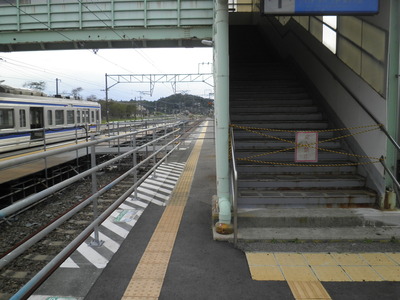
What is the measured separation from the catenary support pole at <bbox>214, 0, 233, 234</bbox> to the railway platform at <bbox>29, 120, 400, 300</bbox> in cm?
38

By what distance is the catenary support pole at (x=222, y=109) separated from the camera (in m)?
4.36

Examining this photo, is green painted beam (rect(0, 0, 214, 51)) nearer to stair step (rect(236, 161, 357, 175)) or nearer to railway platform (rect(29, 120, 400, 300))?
stair step (rect(236, 161, 357, 175))

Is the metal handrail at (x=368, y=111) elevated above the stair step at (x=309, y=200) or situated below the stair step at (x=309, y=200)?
above

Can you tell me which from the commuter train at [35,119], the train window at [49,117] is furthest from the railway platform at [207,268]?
the train window at [49,117]

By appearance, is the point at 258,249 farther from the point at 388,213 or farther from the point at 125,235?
the point at 388,213

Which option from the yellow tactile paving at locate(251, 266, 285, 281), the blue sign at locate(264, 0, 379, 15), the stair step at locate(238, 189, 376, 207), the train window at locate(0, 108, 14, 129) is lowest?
the yellow tactile paving at locate(251, 266, 285, 281)

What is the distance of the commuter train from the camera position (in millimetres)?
12055

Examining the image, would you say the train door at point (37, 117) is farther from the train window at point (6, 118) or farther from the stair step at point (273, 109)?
the stair step at point (273, 109)

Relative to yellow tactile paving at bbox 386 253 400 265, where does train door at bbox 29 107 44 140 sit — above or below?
above

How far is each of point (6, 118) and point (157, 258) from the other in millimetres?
11197

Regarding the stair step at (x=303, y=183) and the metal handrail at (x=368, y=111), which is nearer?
the metal handrail at (x=368, y=111)

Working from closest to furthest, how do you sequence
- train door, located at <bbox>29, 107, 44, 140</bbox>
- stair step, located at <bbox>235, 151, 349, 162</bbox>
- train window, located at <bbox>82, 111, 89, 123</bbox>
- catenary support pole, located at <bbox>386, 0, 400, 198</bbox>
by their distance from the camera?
catenary support pole, located at <bbox>386, 0, 400, 198</bbox>
stair step, located at <bbox>235, 151, 349, 162</bbox>
train door, located at <bbox>29, 107, 44, 140</bbox>
train window, located at <bbox>82, 111, 89, 123</bbox>

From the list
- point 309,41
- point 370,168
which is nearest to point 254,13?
point 309,41

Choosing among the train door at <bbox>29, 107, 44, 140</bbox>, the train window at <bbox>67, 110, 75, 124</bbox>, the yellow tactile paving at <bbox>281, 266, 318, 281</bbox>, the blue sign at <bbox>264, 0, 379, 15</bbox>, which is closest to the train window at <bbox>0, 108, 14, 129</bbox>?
the train door at <bbox>29, 107, 44, 140</bbox>
